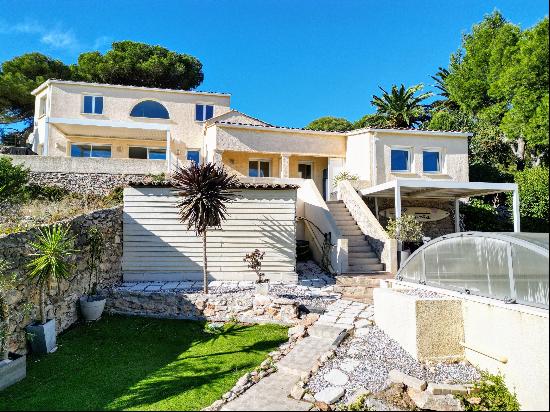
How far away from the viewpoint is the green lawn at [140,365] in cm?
534

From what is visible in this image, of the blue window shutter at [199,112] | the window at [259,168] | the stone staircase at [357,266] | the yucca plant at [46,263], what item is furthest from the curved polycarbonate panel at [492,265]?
the blue window shutter at [199,112]

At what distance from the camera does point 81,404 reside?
5203mm

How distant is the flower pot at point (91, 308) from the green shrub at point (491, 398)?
29.0ft

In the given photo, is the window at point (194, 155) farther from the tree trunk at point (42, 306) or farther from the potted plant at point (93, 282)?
the tree trunk at point (42, 306)

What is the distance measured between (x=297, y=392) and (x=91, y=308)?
6.76m

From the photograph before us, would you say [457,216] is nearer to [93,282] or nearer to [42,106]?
[93,282]

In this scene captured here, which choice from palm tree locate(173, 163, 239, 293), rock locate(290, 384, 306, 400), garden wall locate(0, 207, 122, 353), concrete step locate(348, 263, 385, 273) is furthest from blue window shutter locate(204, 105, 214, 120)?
rock locate(290, 384, 306, 400)

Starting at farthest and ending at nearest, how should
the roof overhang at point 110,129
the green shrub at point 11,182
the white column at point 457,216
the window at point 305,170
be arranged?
the window at point 305,170, the roof overhang at point 110,129, the white column at point 457,216, the green shrub at point 11,182

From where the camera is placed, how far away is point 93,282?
9.92 meters

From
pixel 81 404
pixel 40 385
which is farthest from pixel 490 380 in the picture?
pixel 40 385

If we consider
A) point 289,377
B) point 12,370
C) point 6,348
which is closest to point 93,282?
point 6,348

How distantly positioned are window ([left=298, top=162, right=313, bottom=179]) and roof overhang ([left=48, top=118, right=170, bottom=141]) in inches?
355

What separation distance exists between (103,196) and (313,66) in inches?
507

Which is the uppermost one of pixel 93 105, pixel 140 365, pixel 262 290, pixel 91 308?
pixel 93 105
